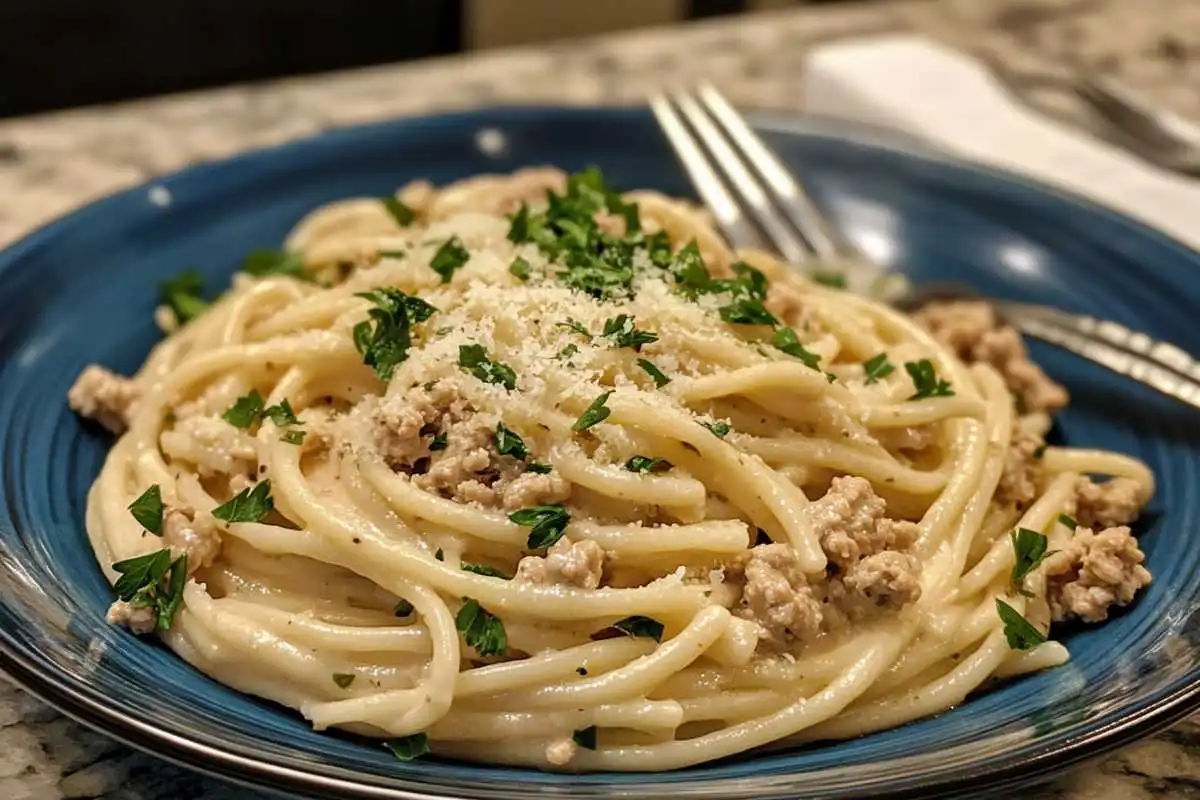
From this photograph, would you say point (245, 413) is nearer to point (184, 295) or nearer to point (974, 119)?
point (184, 295)

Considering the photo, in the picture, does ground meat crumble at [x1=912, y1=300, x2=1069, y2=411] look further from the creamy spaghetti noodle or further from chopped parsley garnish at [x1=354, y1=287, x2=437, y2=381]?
chopped parsley garnish at [x1=354, y1=287, x2=437, y2=381]

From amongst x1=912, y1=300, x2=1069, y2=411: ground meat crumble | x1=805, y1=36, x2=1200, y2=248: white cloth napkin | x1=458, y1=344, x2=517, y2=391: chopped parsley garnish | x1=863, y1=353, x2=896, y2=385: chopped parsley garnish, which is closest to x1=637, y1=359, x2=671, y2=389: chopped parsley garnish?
x1=458, y1=344, x2=517, y2=391: chopped parsley garnish

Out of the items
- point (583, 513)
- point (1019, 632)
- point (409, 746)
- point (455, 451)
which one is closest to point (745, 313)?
point (583, 513)

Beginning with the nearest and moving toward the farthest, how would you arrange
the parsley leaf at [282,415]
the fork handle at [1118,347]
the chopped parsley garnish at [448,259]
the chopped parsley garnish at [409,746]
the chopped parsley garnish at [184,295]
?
the chopped parsley garnish at [409,746] → the parsley leaf at [282,415] → the chopped parsley garnish at [448,259] → the fork handle at [1118,347] → the chopped parsley garnish at [184,295]

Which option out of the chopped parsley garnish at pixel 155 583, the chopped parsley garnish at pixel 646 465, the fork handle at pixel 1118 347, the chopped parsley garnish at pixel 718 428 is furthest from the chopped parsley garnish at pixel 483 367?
the fork handle at pixel 1118 347

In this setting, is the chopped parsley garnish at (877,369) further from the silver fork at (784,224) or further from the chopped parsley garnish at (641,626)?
the chopped parsley garnish at (641,626)
